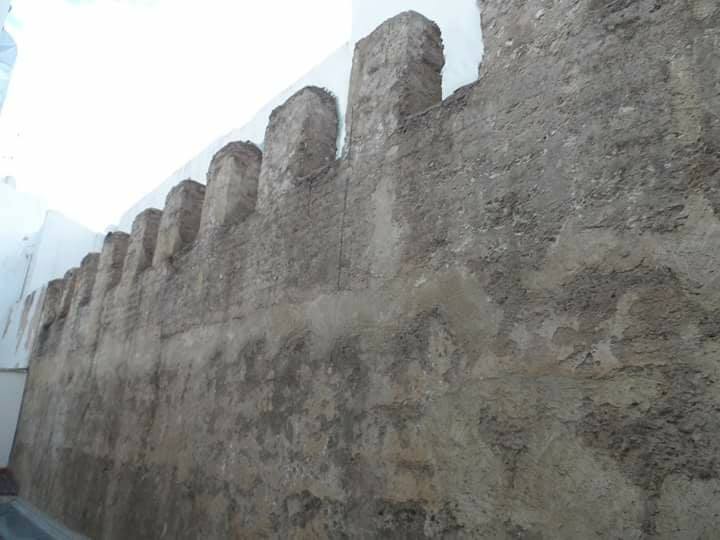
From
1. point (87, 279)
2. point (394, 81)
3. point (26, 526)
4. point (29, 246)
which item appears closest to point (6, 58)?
point (87, 279)

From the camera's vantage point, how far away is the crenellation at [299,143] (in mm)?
2654

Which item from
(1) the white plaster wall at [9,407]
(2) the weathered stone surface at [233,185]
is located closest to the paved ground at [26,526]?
(1) the white plaster wall at [9,407]

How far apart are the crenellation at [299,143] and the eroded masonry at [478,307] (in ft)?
0.05

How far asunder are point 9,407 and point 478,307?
6.89 m

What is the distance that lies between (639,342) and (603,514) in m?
0.40

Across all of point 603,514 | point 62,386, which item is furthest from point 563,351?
point 62,386

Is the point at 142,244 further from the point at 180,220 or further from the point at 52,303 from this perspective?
the point at 52,303

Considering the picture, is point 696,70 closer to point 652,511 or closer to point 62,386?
point 652,511

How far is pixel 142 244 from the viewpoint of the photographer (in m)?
4.18

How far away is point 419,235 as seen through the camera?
1868 mm

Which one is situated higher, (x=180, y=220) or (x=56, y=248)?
(x=56, y=248)

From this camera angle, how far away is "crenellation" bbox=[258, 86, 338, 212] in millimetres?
2654

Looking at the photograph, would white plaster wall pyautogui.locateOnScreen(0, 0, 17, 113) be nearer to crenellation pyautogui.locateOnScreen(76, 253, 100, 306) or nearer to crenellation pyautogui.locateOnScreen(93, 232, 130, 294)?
crenellation pyautogui.locateOnScreen(76, 253, 100, 306)

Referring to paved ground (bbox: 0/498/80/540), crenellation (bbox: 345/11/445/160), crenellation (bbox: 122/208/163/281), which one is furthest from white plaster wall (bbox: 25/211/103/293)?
crenellation (bbox: 345/11/445/160)
